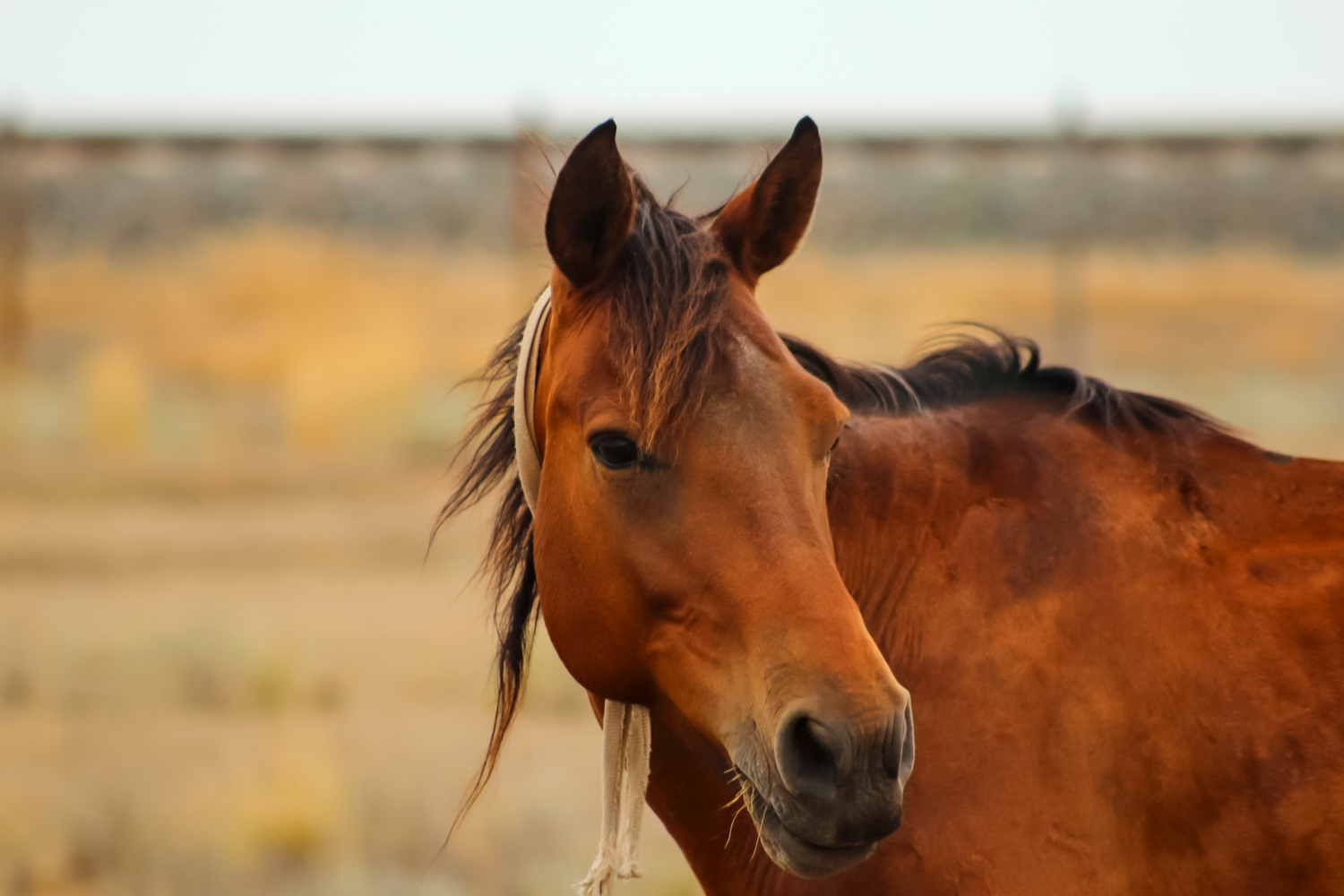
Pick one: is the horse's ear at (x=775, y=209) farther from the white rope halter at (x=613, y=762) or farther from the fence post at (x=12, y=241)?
the fence post at (x=12, y=241)

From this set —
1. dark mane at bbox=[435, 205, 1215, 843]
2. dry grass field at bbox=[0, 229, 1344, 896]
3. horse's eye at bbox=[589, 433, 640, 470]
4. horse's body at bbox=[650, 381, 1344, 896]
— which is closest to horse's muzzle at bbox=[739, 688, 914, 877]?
horse's body at bbox=[650, 381, 1344, 896]

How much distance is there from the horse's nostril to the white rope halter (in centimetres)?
51

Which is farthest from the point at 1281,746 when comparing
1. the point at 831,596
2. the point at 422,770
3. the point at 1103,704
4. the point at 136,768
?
the point at 136,768

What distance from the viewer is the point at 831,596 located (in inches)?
58.3

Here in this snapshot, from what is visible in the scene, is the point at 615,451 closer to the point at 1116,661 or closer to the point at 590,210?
the point at 590,210

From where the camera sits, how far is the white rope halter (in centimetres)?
188

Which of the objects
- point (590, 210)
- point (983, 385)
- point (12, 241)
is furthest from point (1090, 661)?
point (12, 241)

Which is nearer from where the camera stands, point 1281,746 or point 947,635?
point 1281,746

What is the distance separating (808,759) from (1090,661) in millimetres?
659

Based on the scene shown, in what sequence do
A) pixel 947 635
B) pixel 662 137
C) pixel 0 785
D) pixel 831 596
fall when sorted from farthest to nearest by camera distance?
pixel 662 137
pixel 0 785
pixel 947 635
pixel 831 596

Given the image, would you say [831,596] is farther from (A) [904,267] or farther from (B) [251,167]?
(B) [251,167]

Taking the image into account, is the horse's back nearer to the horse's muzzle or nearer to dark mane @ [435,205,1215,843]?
dark mane @ [435,205,1215,843]

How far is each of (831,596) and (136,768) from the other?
17.0ft

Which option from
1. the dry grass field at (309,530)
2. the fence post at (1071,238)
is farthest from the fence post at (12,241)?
the fence post at (1071,238)
